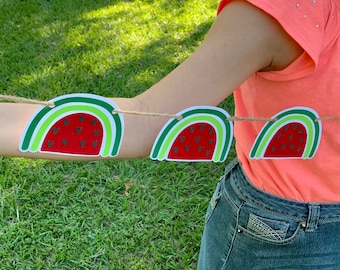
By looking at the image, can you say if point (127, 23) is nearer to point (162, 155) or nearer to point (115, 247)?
point (115, 247)

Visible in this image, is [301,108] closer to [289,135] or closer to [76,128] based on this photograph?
[289,135]

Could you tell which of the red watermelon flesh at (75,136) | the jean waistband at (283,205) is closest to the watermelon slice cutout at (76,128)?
the red watermelon flesh at (75,136)

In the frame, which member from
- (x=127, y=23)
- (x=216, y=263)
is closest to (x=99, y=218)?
(x=216, y=263)

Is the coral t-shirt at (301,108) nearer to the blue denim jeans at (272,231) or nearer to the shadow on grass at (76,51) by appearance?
the blue denim jeans at (272,231)

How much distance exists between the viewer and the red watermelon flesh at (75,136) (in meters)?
0.65

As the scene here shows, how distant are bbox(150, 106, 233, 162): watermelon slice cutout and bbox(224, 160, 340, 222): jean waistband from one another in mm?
270

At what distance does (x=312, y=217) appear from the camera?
97 cm

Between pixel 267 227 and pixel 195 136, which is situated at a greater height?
pixel 195 136

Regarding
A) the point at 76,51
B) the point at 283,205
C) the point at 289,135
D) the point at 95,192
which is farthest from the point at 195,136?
the point at 76,51

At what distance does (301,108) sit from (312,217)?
0.90 ft

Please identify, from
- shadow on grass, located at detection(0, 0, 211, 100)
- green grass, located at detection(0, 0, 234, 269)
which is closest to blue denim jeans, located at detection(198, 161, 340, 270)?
green grass, located at detection(0, 0, 234, 269)

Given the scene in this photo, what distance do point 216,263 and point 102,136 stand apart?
1.91 feet

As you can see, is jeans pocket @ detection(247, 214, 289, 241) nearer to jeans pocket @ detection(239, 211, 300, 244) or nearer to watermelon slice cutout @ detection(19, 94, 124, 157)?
jeans pocket @ detection(239, 211, 300, 244)

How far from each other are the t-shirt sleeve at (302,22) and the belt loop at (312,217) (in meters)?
0.31
